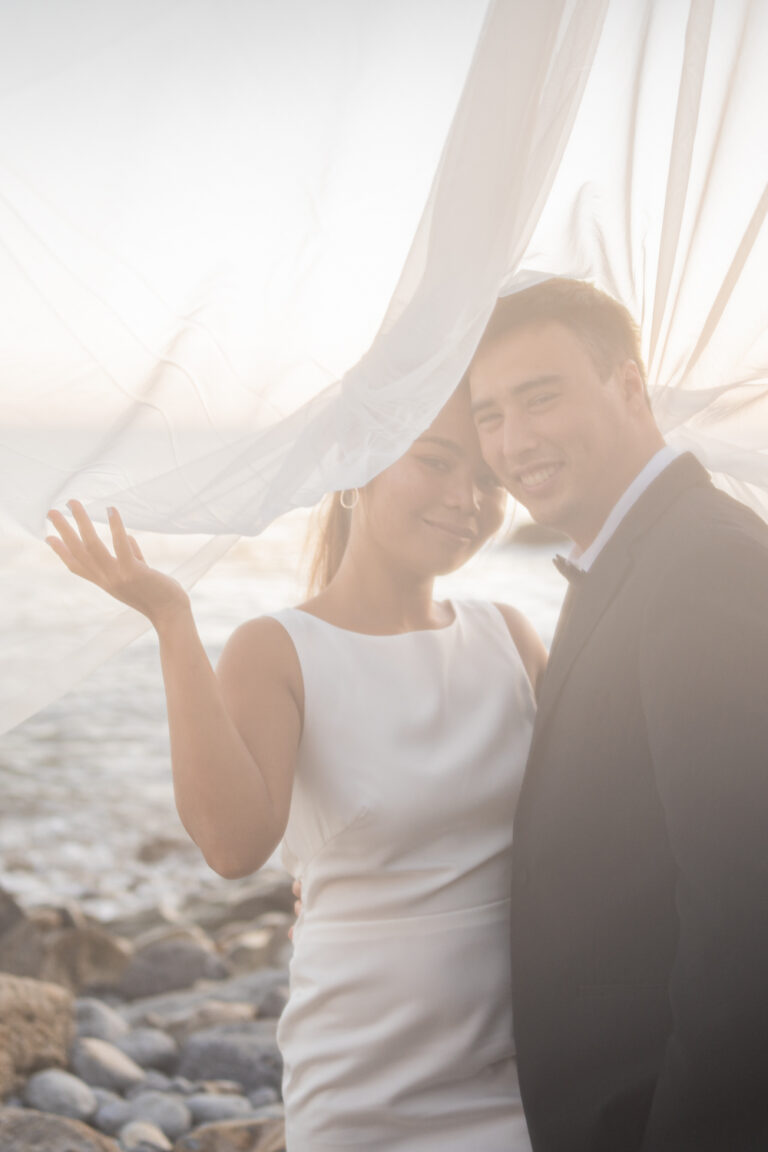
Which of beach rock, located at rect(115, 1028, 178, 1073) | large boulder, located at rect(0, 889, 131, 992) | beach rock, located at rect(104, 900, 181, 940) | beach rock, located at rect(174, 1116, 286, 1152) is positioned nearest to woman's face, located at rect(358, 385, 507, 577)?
beach rock, located at rect(174, 1116, 286, 1152)

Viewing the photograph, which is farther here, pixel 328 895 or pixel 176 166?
pixel 328 895

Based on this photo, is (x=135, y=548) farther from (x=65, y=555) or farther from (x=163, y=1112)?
(x=163, y=1112)

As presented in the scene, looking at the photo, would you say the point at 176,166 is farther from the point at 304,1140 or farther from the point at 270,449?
the point at 304,1140

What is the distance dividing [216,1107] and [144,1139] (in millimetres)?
351

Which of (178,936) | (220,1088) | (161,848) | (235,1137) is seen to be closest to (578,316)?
(235,1137)

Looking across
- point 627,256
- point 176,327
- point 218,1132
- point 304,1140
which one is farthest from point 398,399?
point 218,1132

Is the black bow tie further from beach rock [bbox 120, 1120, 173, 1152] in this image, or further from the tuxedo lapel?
beach rock [bbox 120, 1120, 173, 1152]

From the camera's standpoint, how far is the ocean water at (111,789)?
7.08m

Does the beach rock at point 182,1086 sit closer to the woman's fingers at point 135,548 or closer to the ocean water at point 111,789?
the ocean water at point 111,789

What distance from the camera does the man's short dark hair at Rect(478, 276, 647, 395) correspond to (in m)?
1.60

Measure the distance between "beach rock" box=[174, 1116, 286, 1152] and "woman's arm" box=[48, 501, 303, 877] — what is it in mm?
2214

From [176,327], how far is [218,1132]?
119 inches

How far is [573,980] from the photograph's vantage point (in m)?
1.43

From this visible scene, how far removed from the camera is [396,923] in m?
1.65
